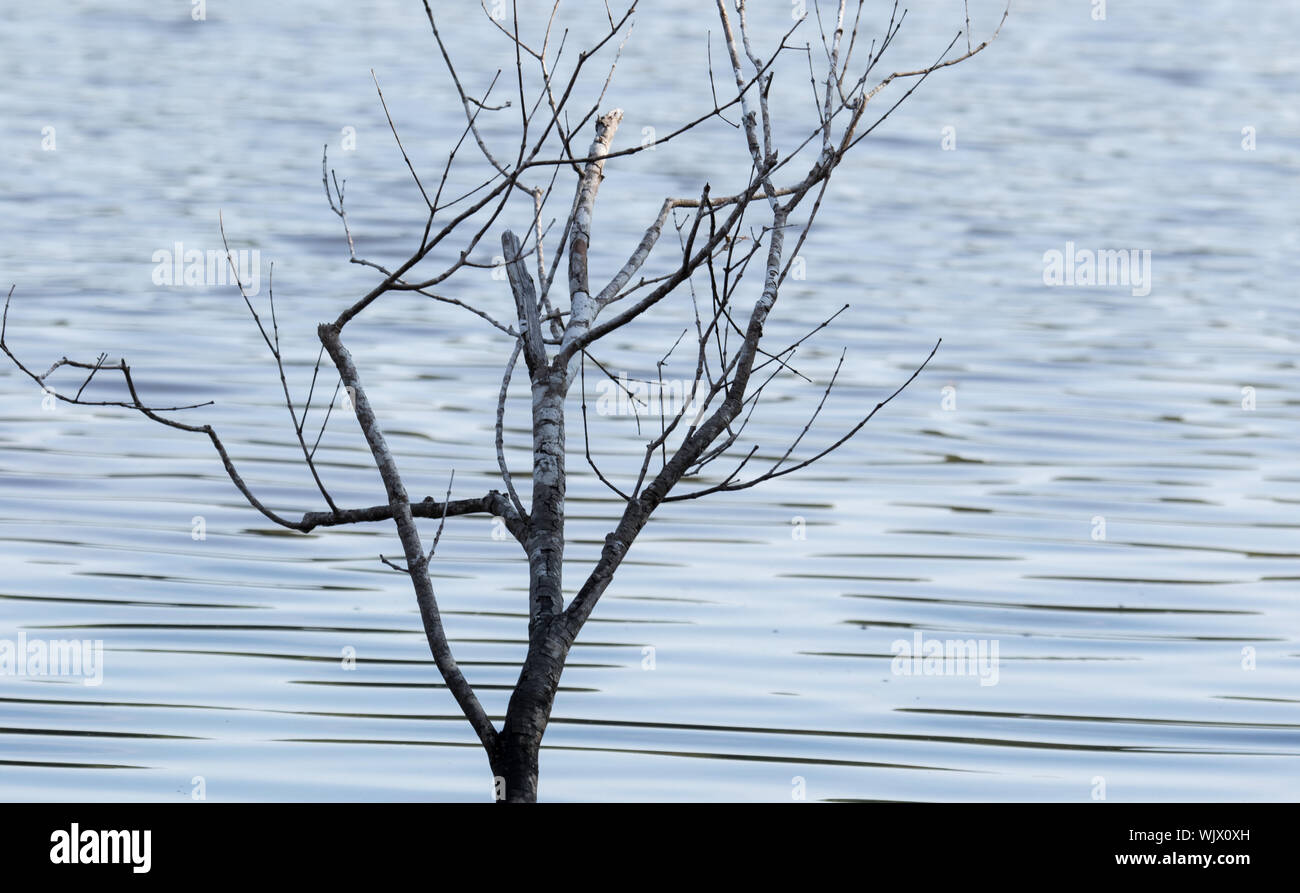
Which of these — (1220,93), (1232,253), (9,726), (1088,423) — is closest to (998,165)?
(1232,253)

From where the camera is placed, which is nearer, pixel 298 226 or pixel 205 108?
pixel 298 226

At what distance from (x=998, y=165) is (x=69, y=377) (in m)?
14.6

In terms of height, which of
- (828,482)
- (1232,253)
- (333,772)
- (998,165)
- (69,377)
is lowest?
(333,772)

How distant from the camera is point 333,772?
21.6 feet

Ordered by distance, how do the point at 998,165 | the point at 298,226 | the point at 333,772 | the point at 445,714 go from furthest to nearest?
the point at 998,165
the point at 298,226
the point at 445,714
the point at 333,772

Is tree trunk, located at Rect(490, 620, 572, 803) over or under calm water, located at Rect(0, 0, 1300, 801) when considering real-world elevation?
under

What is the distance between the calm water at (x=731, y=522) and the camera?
699 centimetres

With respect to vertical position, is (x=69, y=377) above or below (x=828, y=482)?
above

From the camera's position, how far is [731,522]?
10336mm

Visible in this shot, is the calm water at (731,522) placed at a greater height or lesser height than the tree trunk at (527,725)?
greater

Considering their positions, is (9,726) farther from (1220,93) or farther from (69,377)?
(1220,93)

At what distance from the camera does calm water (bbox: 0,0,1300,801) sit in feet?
22.9

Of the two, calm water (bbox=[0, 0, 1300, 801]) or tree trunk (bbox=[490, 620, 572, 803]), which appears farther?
calm water (bbox=[0, 0, 1300, 801])

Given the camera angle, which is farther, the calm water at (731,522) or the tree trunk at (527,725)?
the calm water at (731,522)
